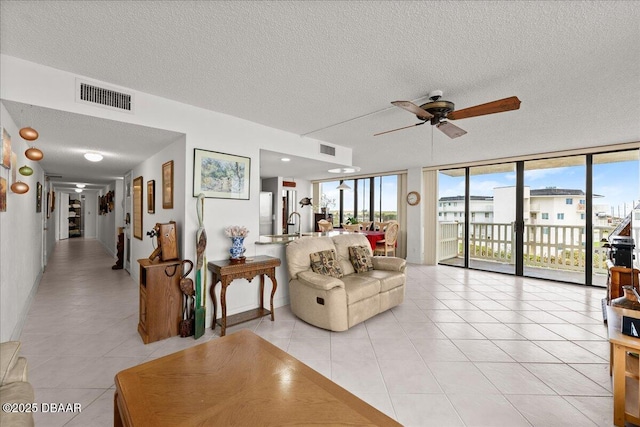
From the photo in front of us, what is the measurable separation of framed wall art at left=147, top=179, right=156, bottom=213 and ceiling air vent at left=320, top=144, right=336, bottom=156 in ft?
8.65

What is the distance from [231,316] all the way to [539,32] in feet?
12.4

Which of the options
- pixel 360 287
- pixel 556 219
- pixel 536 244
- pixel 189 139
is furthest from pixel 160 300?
pixel 556 219

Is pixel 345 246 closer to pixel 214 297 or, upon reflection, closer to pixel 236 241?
pixel 236 241

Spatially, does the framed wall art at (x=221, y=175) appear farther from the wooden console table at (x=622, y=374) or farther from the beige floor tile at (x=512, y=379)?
the wooden console table at (x=622, y=374)

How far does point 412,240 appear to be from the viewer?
7.07 metres

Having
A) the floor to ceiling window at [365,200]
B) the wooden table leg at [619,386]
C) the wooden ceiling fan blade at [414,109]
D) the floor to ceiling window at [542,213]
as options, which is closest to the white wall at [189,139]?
the wooden ceiling fan blade at [414,109]

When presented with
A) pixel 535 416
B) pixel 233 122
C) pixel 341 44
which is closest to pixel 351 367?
pixel 535 416

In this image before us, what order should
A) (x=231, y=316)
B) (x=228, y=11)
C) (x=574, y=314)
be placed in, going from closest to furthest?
(x=228, y=11), (x=231, y=316), (x=574, y=314)

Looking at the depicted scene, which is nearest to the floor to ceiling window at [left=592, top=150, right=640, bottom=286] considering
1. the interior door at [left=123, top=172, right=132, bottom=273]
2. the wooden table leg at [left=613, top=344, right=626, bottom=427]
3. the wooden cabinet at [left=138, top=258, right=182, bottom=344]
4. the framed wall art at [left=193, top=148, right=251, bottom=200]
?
the wooden table leg at [left=613, top=344, right=626, bottom=427]

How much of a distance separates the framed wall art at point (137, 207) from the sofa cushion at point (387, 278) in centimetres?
393

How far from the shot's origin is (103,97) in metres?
2.45

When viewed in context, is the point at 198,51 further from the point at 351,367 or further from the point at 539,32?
the point at 351,367

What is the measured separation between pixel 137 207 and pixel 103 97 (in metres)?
2.99

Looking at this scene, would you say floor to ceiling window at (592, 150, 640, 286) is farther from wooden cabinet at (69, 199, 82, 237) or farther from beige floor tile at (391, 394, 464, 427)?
wooden cabinet at (69, 199, 82, 237)
